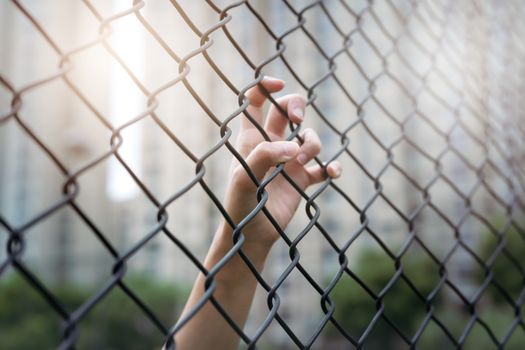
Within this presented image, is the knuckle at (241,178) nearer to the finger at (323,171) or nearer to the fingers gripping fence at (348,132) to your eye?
the fingers gripping fence at (348,132)

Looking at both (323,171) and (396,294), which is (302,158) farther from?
(396,294)

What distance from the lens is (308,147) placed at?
44.7 inches

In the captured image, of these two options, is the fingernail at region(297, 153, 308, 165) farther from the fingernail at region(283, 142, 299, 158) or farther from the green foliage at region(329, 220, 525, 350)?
the green foliage at region(329, 220, 525, 350)

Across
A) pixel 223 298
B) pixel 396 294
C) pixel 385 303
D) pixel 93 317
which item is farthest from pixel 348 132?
pixel 93 317

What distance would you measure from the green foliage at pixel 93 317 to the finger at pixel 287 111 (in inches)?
910

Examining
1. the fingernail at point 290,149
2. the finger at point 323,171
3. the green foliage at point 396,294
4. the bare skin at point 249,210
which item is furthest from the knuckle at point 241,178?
the green foliage at point 396,294

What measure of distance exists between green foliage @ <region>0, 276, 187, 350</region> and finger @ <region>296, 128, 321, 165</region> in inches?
911

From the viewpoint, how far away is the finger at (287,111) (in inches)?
43.8

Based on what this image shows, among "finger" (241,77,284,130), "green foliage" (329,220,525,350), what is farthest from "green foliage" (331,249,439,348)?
"finger" (241,77,284,130)

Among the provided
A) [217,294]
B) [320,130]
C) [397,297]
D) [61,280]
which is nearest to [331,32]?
[320,130]

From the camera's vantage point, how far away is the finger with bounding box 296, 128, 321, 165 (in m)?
1.14

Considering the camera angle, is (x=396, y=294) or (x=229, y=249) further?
(x=396, y=294)

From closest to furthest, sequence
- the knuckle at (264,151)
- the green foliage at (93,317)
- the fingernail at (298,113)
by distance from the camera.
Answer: the knuckle at (264,151) < the fingernail at (298,113) < the green foliage at (93,317)

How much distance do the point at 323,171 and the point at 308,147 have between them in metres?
0.10
